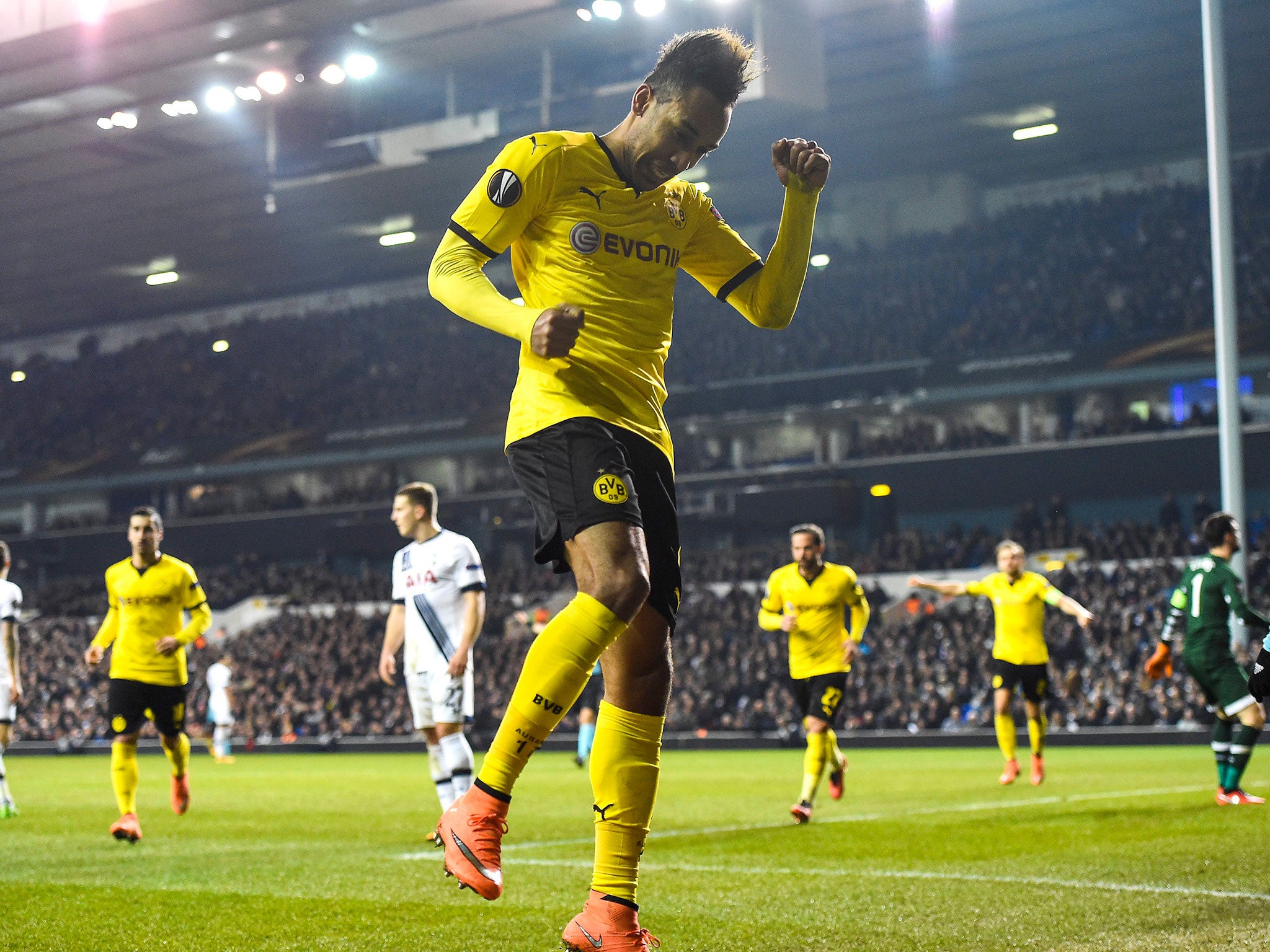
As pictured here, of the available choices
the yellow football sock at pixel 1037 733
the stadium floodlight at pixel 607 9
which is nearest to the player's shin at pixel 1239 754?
the yellow football sock at pixel 1037 733

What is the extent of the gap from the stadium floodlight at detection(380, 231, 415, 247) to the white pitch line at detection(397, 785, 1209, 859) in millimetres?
30020

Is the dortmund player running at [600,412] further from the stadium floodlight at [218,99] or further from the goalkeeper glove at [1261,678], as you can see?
the stadium floodlight at [218,99]

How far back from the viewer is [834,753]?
434 inches

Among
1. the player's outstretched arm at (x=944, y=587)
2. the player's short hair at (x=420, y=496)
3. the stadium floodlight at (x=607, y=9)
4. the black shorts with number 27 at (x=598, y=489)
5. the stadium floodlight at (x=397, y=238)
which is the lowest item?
the player's outstretched arm at (x=944, y=587)

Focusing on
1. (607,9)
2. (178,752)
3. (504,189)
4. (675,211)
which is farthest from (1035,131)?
(504,189)

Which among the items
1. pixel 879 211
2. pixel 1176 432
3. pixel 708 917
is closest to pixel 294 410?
pixel 879 211

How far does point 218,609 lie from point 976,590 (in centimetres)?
2975

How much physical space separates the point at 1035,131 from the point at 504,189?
3111 centimetres

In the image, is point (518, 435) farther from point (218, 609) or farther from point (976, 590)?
point (218, 609)

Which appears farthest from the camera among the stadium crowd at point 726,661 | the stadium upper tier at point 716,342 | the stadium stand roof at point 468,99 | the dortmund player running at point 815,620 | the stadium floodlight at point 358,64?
the stadium upper tier at point 716,342

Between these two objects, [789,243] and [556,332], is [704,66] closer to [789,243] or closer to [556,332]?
[789,243]

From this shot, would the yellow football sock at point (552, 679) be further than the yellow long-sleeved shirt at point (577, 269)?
No

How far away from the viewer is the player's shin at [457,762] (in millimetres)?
9102

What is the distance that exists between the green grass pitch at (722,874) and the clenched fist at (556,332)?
2.27 meters
